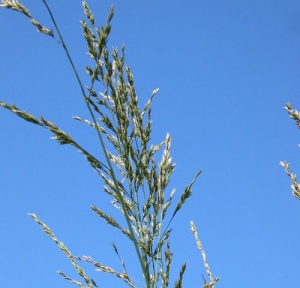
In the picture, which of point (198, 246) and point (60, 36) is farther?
point (198, 246)

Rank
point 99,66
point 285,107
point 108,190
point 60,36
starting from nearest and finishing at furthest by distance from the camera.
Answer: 1. point 60,36
2. point 99,66
3. point 108,190
4. point 285,107

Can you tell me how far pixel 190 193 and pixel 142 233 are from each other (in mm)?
316

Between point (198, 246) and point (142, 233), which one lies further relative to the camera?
point (198, 246)

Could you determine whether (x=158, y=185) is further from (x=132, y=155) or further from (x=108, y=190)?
(x=108, y=190)

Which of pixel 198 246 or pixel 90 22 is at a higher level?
pixel 90 22

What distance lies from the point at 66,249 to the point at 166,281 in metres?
0.89

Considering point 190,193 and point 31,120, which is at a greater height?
point 31,120

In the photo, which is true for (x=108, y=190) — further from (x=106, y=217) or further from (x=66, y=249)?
(x=66, y=249)

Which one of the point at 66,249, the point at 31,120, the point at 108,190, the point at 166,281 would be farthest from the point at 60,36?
the point at 66,249

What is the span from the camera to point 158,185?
7.34ft

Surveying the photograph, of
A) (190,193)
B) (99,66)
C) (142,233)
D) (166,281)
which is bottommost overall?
(166,281)

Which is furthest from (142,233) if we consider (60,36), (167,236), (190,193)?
(60,36)

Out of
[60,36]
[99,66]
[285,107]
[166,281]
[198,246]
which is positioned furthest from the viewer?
[198,246]

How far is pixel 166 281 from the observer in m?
2.12
